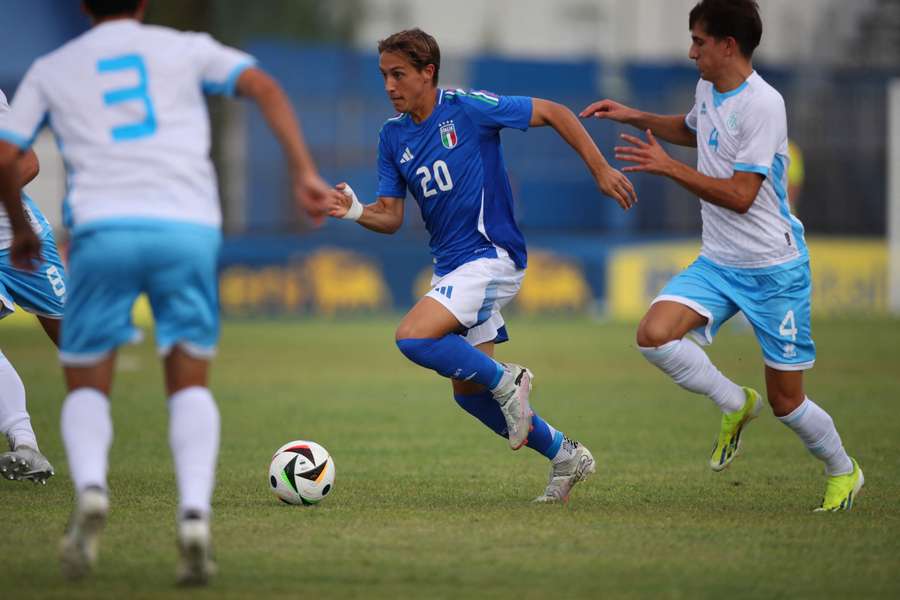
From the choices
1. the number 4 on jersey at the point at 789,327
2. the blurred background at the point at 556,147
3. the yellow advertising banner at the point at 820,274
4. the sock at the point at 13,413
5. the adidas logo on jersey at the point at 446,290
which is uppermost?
the adidas logo on jersey at the point at 446,290

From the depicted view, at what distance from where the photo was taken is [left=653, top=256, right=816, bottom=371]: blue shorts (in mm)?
7004

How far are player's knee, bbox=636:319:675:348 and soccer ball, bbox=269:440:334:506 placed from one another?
1814mm

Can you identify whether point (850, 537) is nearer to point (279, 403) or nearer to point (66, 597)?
point (66, 597)

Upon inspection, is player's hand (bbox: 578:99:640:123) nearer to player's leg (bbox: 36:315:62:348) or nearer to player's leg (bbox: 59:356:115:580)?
player's leg (bbox: 59:356:115:580)

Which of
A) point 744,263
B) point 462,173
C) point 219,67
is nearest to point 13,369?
point 462,173

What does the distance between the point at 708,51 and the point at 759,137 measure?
526mm

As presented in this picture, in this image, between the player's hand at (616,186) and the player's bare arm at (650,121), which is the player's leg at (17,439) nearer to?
the player's hand at (616,186)

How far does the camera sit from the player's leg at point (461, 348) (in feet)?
23.1

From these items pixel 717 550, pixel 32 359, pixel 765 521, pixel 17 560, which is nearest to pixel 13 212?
pixel 17 560

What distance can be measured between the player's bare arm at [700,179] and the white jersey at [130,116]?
212 centimetres

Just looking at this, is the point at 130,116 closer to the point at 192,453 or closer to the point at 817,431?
the point at 192,453

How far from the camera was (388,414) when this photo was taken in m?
12.2

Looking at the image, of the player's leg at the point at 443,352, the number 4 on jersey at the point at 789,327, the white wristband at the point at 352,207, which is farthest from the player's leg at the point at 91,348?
the number 4 on jersey at the point at 789,327

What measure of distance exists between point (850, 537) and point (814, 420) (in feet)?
3.28
